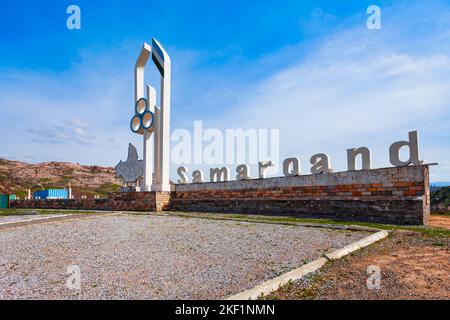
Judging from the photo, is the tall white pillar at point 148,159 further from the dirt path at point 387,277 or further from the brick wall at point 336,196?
the dirt path at point 387,277

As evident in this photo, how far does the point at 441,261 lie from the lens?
17.0ft

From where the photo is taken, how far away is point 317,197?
1326cm

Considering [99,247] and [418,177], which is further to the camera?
[418,177]


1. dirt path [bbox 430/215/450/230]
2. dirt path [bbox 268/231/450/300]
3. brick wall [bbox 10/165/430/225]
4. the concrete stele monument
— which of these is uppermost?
the concrete stele monument

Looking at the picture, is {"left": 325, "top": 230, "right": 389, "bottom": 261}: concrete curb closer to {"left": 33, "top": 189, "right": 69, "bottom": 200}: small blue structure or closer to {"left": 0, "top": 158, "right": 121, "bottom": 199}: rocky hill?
{"left": 33, "top": 189, "right": 69, "bottom": 200}: small blue structure

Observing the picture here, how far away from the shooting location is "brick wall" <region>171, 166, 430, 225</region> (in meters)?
10.3

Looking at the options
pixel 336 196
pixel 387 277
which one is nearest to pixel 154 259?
pixel 387 277

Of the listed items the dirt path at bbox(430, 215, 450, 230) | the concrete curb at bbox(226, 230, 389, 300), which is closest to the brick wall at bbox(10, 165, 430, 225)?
the dirt path at bbox(430, 215, 450, 230)

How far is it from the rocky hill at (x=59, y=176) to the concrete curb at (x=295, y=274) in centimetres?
5370

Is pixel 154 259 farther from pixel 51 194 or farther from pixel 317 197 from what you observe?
pixel 51 194

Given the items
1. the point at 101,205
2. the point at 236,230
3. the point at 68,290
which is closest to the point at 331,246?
the point at 236,230

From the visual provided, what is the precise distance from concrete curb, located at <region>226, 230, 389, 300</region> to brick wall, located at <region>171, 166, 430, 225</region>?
179 inches

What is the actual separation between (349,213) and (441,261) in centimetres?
699
